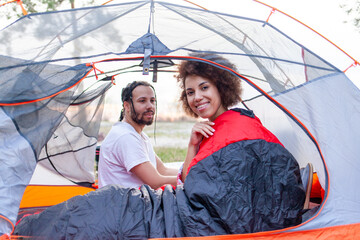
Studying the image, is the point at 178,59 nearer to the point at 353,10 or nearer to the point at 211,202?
the point at 211,202

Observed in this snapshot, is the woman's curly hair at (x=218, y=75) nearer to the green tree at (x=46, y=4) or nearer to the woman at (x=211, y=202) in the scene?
the woman at (x=211, y=202)

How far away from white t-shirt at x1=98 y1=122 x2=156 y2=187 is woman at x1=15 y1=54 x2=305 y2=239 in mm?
423

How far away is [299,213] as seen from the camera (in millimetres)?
1680

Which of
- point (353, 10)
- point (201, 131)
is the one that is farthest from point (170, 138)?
point (201, 131)

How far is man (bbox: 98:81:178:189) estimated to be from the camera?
2141 millimetres

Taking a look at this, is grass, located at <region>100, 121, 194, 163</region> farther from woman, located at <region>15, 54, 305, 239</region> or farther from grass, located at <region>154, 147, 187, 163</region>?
woman, located at <region>15, 54, 305, 239</region>

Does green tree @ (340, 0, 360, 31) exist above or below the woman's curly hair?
above

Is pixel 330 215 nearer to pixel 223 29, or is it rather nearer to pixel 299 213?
pixel 299 213

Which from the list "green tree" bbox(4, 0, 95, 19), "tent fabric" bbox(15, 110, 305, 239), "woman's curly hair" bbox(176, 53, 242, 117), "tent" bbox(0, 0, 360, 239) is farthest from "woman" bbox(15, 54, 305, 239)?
"green tree" bbox(4, 0, 95, 19)

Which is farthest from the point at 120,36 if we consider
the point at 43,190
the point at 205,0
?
the point at 43,190

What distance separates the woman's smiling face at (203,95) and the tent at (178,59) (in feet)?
Result: 0.55

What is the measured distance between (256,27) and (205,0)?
713mm

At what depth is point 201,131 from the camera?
1.80 metres

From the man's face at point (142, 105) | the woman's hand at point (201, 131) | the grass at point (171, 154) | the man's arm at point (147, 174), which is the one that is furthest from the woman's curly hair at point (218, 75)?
the grass at point (171, 154)
